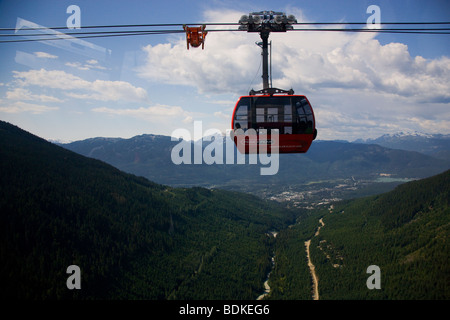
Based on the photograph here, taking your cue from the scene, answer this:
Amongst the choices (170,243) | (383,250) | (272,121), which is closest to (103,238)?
(170,243)

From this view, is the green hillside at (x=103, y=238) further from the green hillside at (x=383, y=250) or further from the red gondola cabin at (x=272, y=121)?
the red gondola cabin at (x=272, y=121)

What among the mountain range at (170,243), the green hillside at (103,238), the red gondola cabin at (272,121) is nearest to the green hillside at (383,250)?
the mountain range at (170,243)

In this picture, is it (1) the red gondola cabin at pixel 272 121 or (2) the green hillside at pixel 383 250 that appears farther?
(2) the green hillside at pixel 383 250

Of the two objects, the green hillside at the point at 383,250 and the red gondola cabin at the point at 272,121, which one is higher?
the red gondola cabin at the point at 272,121

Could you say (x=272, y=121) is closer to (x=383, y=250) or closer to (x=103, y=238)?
(x=103, y=238)

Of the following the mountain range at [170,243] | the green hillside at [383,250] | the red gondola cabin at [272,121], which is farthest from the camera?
the green hillside at [383,250]

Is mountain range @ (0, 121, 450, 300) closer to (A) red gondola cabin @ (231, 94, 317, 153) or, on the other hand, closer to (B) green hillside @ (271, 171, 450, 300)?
(B) green hillside @ (271, 171, 450, 300)

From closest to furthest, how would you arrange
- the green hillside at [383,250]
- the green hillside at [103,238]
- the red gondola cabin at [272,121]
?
the red gondola cabin at [272,121] < the green hillside at [103,238] < the green hillside at [383,250]
